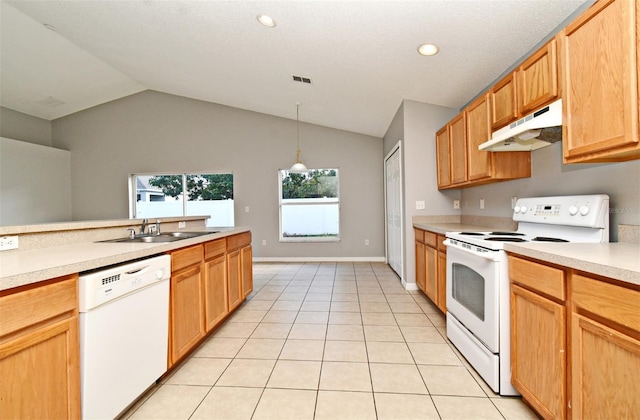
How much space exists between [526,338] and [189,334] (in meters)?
2.07

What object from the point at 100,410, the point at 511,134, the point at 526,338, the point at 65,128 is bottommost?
the point at 100,410

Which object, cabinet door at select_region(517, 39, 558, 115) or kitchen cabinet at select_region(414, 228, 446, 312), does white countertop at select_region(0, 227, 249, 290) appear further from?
cabinet door at select_region(517, 39, 558, 115)

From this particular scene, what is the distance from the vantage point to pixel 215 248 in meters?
2.44

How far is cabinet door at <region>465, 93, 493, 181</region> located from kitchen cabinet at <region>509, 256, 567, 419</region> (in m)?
1.23

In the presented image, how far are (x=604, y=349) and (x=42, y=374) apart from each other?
2.05m

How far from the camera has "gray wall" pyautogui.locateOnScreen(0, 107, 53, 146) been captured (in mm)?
5512

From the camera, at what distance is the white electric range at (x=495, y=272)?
157 centimetres

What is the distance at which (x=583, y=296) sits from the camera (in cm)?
108

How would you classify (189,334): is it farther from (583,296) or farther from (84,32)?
(84,32)

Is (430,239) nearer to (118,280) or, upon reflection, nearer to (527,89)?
(527,89)

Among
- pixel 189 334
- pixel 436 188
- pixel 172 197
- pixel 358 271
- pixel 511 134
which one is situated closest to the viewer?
pixel 511 134

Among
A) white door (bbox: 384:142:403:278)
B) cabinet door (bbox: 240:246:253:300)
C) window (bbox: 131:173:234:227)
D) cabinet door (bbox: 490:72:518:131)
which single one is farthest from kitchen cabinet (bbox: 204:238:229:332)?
window (bbox: 131:173:234:227)

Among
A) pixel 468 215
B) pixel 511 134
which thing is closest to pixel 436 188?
pixel 468 215

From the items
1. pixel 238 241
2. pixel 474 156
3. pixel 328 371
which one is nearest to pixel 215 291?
pixel 238 241
